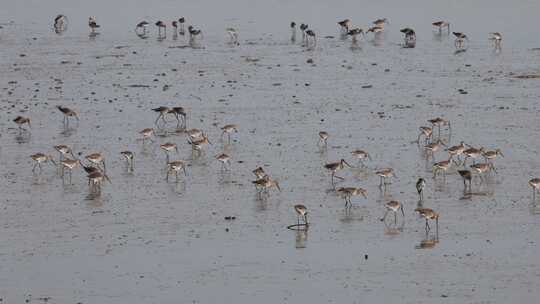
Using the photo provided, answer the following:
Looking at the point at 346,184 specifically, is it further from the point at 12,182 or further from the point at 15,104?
the point at 15,104

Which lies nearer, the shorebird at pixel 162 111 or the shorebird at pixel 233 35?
the shorebird at pixel 162 111

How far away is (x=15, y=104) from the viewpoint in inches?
1046

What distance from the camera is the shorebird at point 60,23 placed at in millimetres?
39419

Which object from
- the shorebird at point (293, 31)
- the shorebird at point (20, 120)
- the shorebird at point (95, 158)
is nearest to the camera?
the shorebird at point (95, 158)

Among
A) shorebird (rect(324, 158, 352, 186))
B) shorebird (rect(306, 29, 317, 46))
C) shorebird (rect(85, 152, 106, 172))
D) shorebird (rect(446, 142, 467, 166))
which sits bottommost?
shorebird (rect(324, 158, 352, 186))

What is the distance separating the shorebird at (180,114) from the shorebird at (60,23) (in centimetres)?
1481

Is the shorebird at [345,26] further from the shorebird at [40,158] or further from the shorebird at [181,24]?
the shorebird at [40,158]

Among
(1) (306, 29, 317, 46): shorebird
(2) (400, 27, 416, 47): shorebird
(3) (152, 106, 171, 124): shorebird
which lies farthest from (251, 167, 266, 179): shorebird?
(2) (400, 27, 416, 47): shorebird

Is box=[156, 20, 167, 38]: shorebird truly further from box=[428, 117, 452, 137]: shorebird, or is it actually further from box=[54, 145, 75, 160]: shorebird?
box=[54, 145, 75, 160]: shorebird

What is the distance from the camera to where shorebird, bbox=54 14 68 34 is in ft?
129

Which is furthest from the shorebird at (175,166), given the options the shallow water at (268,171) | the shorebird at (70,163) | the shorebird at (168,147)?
the shorebird at (70,163)

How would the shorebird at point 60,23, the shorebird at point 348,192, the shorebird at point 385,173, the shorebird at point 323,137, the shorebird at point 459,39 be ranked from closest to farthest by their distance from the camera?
the shorebird at point 348,192
the shorebird at point 385,173
the shorebird at point 323,137
the shorebird at point 459,39
the shorebird at point 60,23

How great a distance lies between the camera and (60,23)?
40.6 meters

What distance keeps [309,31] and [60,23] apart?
33.1 ft
